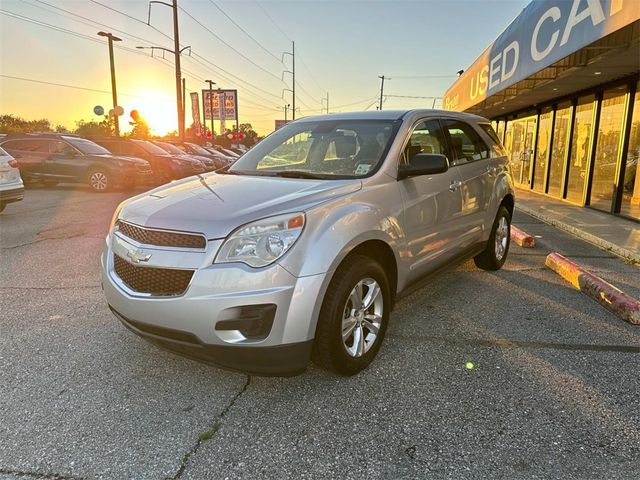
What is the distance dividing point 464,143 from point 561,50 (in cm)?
400

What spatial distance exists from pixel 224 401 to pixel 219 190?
1426mm

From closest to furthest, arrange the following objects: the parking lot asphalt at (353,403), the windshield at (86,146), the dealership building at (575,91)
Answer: the parking lot asphalt at (353,403)
the dealership building at (575,91)
the windshield at (86,146)

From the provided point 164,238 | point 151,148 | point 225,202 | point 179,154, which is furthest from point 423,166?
point 179,154

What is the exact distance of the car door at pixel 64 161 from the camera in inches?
549

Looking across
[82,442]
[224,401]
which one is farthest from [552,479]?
[82,442]

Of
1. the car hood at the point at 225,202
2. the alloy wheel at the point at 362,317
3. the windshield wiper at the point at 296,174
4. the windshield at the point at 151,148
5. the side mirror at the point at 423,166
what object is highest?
the windshield at the point at 151,148

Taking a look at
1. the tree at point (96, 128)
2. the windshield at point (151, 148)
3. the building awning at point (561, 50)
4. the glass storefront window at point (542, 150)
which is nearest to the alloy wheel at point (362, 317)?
the building awning at point (561, 50)

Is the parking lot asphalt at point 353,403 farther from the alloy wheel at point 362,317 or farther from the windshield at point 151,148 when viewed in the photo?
the windshield at point 151,148

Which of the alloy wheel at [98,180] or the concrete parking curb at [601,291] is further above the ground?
the alloy wheel at [98,180]

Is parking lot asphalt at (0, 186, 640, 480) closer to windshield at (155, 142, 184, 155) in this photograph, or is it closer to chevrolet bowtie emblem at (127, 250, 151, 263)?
chevrolet bowtie emblem at (127, 250, 151, 263)

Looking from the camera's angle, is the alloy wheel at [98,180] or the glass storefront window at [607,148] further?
the alloy wheel at [98,180]

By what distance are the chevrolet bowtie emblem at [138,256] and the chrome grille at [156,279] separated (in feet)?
0.15

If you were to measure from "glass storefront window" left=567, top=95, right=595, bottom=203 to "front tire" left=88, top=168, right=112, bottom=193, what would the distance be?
13.1 metres

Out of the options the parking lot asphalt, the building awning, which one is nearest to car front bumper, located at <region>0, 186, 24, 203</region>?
the parking lot asphalt
